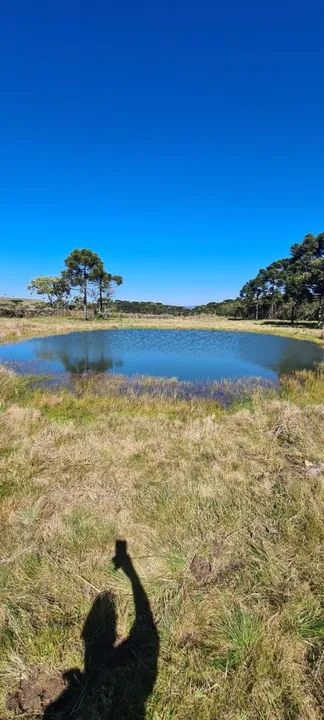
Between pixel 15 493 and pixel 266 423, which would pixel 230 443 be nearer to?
pixel 266 423

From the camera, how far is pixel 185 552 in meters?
3.89

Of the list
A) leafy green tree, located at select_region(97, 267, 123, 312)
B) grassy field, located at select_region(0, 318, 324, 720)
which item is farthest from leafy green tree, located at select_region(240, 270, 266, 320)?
grassy field, located at select_region(0, 318, 324, 720)

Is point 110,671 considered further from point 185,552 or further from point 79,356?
point 79,356

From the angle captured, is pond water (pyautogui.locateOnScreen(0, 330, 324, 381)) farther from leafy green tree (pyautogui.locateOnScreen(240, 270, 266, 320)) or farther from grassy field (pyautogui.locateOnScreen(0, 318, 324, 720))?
leafy green tree (pyautogui.locateOnScreen(240, 270, 266, 320))

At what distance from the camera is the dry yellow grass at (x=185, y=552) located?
2.58m

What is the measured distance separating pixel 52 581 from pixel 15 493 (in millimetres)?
2054

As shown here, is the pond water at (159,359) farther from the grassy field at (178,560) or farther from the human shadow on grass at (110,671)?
the human shadow on grass at (110,671)

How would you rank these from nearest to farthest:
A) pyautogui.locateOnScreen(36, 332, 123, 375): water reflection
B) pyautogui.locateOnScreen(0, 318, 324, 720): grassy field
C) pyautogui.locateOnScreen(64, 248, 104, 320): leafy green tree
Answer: pyautogui.locateOnScreen(0, 318, 324, 720): grassy field < pyautogui.locateOnScreen(36, 332, 123, 375): water reflection < pyautogui.locateOnScreen(64, 248, 104, 320): leafy green tree

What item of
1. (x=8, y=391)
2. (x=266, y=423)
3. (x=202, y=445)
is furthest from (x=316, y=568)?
(x=8, y=391)

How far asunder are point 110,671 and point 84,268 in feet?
197

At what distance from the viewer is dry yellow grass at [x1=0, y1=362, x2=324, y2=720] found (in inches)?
102

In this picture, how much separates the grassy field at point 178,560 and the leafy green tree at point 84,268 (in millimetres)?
53532

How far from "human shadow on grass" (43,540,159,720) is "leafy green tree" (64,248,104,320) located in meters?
57.5

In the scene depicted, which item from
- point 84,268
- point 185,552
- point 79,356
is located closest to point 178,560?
point 185,552
